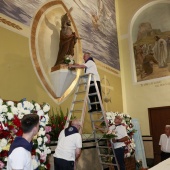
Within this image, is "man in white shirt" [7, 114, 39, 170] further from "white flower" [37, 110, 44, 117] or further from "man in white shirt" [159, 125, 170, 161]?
"man in white shirt" [159, 125, 170, 161]

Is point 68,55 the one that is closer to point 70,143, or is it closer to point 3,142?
point 70,143

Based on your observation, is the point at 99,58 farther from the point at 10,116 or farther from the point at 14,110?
the point at 10,116

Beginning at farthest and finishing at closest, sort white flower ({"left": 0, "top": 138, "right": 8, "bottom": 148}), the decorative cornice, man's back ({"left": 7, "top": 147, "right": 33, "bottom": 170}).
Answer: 1. the decorative cornice
2. white flower ({"left": 0, "top": 138, "right": 8, "bottom": 148})
3. man's back ({"left": 7, "top": 147, "right": 33, "bottom": 170})

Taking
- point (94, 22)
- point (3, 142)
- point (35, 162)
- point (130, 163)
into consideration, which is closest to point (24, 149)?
point (3, 142)

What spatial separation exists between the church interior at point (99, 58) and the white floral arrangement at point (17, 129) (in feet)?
5.42

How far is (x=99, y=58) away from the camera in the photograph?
372 inches

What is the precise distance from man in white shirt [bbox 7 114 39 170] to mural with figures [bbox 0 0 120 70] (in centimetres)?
417

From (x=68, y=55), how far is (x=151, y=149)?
17.9ft

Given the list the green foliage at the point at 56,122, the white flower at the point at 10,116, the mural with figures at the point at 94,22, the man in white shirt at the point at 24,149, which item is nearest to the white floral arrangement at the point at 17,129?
the white flower at the point at 10,116

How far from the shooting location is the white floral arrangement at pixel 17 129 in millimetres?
3510

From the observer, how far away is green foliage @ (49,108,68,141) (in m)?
5.90

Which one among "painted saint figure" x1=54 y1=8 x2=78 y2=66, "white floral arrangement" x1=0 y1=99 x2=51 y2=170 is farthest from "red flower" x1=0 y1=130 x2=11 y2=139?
"painted saint figure" x1=54 y1=8 x2=78 y2=66

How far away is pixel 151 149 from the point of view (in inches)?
383

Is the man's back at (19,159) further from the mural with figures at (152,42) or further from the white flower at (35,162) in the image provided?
the mural with figures at (152,42)
